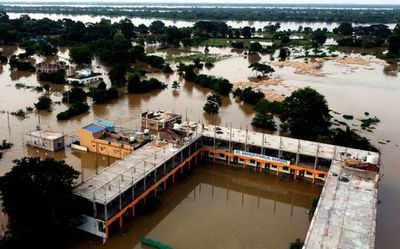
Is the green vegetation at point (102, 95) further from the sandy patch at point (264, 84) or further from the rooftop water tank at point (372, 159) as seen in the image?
the rooftop water tank at point (372, 159)

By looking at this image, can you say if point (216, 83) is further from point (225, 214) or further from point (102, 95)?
point (225, 214)

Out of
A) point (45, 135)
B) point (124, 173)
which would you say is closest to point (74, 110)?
point (45, 135)

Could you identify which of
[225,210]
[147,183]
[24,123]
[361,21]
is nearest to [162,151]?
[147,183]

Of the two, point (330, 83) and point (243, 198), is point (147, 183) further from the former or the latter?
point (330, 83)

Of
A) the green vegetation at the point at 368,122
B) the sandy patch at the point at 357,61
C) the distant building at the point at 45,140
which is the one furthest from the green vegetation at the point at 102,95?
the sandy patch at the point at 357,61

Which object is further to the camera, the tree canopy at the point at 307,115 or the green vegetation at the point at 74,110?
the green vegetation at the point at 74,110

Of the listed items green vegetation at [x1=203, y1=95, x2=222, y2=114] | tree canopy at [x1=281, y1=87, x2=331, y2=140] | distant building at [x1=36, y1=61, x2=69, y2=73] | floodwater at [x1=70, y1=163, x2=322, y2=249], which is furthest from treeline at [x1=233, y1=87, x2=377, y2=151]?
distant building at [x1=36, y1=61, x2=69, y2=73]
